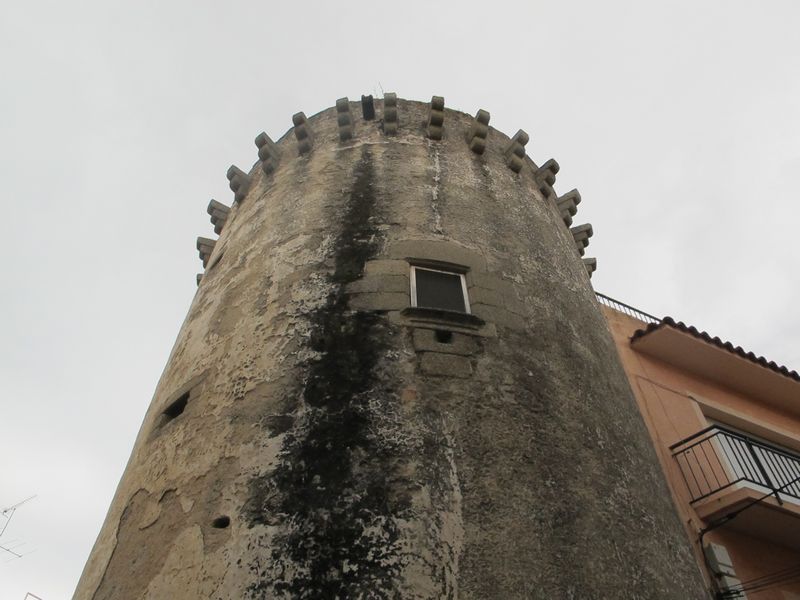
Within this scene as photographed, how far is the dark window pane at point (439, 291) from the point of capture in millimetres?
6172

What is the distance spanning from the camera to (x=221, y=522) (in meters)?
4.37

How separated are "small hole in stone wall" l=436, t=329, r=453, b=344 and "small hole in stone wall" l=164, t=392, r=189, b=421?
2365mm

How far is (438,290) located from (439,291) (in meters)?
0.01

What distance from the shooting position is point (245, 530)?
4234mm

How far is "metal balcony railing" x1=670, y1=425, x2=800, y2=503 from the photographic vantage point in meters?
8.66

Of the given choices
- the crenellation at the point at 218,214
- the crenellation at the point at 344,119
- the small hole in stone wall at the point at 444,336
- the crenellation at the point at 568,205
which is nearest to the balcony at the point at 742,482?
the crenellation at the point at 568,205

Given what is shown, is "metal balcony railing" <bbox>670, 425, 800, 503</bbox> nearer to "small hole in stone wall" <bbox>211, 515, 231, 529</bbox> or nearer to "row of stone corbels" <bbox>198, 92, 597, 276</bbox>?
"row of stone corbels" <bbox>198, 92, 597, 276</bbox>

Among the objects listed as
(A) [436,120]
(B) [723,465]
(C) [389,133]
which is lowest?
(B) [723,465]

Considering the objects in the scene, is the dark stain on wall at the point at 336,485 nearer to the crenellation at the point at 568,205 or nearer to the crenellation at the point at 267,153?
the crenellation at the point at 267,153

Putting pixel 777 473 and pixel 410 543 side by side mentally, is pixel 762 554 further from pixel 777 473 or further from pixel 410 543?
pixel 410 543

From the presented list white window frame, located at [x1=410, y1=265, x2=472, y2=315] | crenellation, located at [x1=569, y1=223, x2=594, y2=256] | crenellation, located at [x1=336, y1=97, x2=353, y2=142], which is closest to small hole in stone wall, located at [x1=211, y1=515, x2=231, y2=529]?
white window frame, located at [x1=410, y1=265, x2=472, y2=315]

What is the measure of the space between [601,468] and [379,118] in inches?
228

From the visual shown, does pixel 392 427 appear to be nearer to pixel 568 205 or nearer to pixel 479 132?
pixel 479 132

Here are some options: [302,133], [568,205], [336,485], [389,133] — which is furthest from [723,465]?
[302,133]
